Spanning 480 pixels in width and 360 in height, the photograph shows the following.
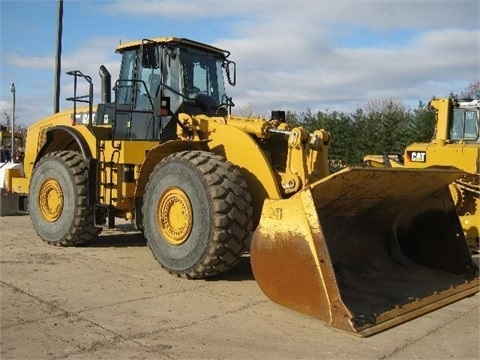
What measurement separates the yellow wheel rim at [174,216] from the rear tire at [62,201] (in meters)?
1.74

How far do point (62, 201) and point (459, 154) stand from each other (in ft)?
22.3

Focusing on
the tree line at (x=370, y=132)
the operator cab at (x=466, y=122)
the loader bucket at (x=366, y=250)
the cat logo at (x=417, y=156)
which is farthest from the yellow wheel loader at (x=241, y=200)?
the tree line at (x=370, y=132)

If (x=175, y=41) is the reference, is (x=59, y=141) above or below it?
below

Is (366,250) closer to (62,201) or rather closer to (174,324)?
(174,324)

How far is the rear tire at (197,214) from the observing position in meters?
5.47

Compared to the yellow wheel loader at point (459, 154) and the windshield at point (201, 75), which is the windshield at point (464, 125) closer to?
the yellow wheel loader at point (459, 154)

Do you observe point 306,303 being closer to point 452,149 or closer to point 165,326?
point 165,326

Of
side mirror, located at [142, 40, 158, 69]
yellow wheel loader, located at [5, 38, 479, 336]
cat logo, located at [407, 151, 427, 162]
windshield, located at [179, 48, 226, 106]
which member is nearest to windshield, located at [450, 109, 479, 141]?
cat logo, located at [407, 151, 427, 162]

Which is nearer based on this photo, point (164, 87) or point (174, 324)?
point (174, 324)

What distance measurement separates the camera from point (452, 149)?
10.0m

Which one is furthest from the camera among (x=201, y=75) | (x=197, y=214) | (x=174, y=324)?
(x=201, y=75)

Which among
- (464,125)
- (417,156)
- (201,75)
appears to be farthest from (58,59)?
(464,125)

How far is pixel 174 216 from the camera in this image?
604cm

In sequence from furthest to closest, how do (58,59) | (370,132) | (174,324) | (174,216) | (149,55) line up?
(370,132)
(58,59)
(149,55)
(174,216)
(174,324)
